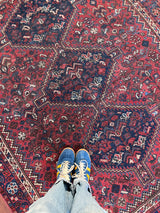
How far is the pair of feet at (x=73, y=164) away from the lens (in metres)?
1.36

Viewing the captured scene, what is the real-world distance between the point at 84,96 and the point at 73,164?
56cm

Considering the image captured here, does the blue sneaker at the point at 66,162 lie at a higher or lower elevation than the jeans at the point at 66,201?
lower

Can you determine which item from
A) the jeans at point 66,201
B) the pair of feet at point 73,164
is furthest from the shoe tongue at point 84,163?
the jeans at point 66,201

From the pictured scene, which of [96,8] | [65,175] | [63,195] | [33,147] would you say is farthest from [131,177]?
[96,8]

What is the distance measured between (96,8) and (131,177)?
1463mm

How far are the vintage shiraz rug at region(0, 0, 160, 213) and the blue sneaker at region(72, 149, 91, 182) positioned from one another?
60 millimetres

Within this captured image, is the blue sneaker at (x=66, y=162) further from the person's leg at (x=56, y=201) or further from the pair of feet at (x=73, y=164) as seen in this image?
the person's leg at (x=56, y=201)

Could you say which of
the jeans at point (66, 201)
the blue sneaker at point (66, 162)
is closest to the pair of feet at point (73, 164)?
the blue sneaker at point (66, 162)

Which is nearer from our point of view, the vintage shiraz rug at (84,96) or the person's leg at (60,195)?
the person's leg at (60,195)

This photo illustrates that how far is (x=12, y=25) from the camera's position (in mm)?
1586

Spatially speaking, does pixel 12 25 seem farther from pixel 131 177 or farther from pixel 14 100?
pixel 131 177

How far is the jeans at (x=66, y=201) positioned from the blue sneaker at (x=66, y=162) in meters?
0.19

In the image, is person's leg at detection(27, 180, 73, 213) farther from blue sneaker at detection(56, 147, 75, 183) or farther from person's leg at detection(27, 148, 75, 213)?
blue sneaker at detection(56, 147, 75, 183)

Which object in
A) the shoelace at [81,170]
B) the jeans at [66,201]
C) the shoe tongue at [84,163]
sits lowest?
the shoelace at [81,170]
